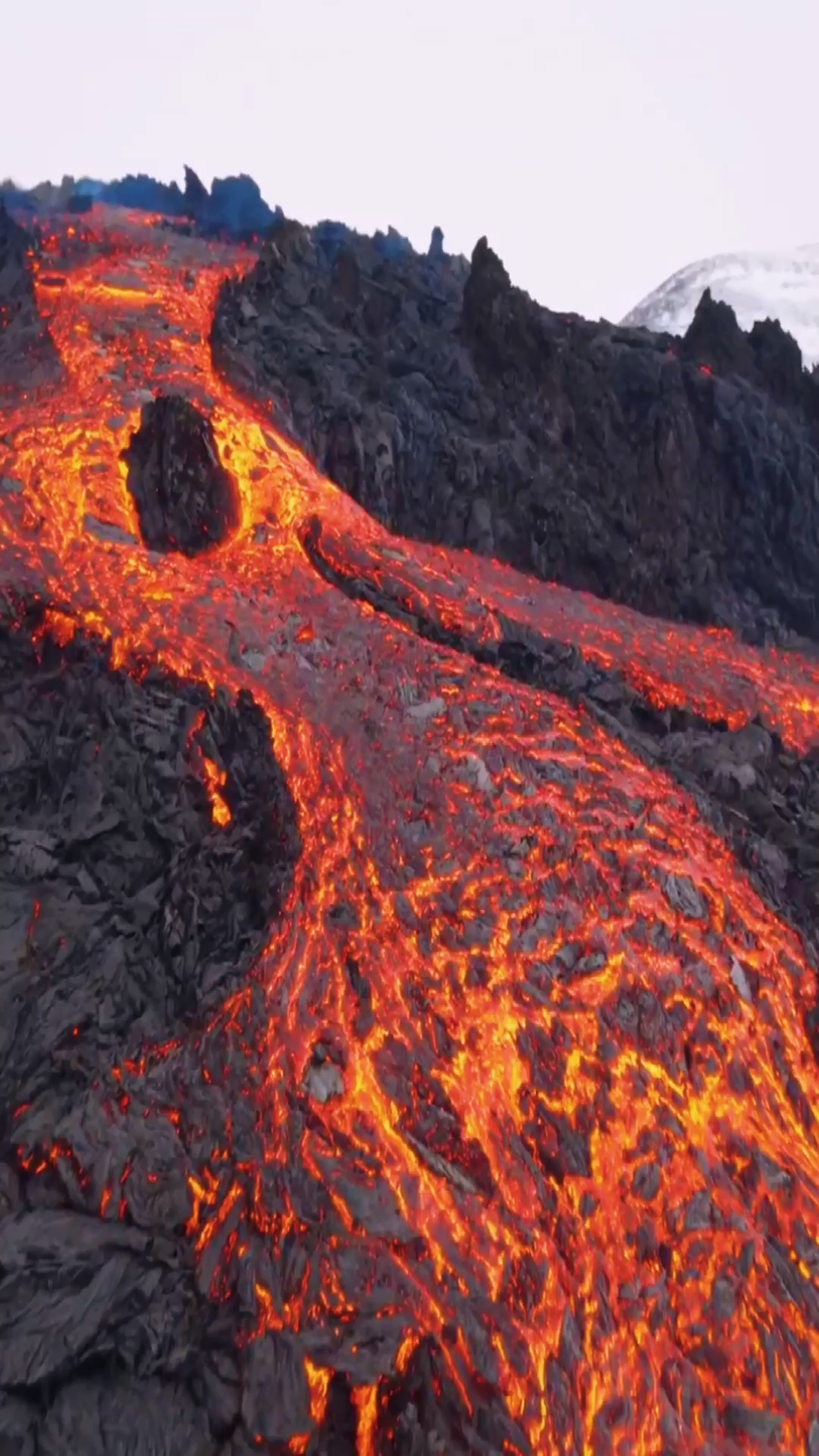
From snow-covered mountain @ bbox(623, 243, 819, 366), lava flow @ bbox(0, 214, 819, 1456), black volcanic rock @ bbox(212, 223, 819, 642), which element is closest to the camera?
lava flow @ bbox(0, 214, 819, 1456)

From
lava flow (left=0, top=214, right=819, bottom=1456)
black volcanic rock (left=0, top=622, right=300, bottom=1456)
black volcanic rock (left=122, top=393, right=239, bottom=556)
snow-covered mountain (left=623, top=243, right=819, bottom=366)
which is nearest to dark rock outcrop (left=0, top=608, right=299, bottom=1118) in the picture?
black volcanic rock (left=0, top=622, right=300, bottom=1456)

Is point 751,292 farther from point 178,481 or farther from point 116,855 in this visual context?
point 116,855

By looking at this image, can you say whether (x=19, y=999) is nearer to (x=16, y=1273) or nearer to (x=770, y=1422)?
(x=16, y=1273)

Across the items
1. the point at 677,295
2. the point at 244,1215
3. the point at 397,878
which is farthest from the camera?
the point at 677,295

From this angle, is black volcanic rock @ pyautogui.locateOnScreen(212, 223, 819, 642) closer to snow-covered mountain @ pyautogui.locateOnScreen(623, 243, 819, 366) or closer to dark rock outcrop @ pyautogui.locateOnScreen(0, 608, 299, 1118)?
dark rock outcrop @ pyautogui.locateOnScreen(0, 608, 299, 1118)

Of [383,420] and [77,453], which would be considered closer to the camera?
[77,453]

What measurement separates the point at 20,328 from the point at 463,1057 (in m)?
A: 11.6

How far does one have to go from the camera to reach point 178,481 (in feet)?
37.1

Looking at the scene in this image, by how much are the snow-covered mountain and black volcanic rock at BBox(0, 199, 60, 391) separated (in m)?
26.3

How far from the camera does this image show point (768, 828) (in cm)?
930

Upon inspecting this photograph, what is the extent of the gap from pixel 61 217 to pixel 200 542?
10.5 m

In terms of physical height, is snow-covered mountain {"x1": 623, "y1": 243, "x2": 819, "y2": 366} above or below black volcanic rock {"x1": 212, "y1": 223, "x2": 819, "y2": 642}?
above

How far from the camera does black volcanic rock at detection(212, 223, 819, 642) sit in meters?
13.1

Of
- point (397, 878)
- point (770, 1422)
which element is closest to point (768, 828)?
point (397, 878)
